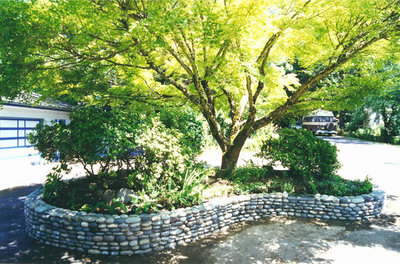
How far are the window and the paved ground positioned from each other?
6.30 metres

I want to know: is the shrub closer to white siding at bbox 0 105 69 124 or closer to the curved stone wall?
the curved stone wall

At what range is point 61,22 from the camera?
506 centimetres

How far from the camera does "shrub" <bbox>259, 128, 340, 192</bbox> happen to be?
716 cm

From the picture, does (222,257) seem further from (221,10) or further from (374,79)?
(374,79)

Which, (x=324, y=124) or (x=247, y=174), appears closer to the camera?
(x=247, y=174)

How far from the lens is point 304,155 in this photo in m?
7.27

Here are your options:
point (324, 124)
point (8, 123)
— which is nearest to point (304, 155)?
point (8, 123)

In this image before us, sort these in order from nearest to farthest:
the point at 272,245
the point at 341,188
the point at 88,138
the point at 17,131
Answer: the point at 272,245, the point at 88,138, the point at 341,188, the point at 17,131

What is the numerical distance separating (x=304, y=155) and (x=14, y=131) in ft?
42.7

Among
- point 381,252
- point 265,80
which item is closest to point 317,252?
point 381,252

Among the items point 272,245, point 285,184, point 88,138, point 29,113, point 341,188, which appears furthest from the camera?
point 29,113

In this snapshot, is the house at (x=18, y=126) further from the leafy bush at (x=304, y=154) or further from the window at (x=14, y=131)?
the leafy bush at (x=304, y=154)

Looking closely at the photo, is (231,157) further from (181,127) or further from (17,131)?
(17,131)

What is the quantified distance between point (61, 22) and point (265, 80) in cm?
487
